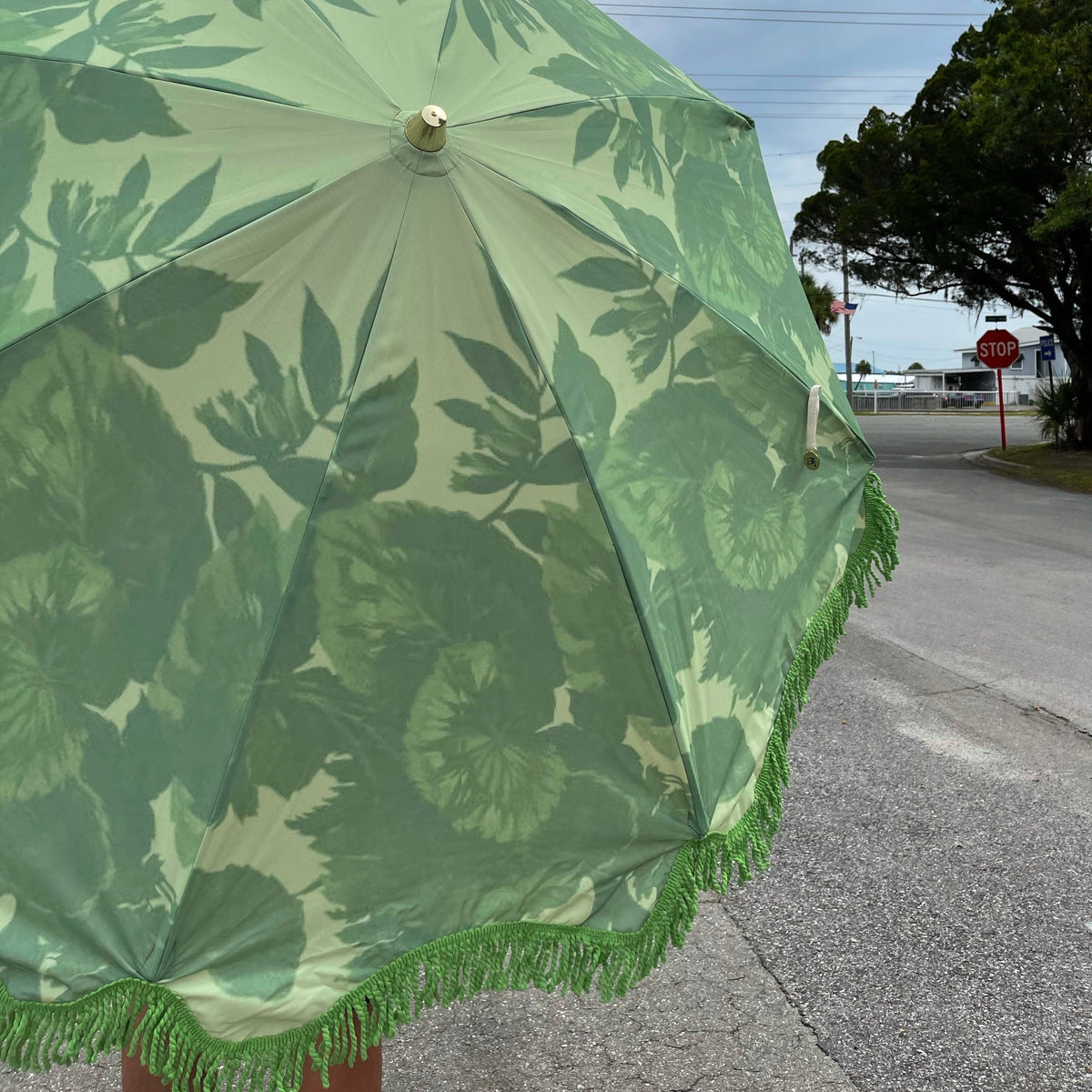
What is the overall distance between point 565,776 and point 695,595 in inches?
11.2

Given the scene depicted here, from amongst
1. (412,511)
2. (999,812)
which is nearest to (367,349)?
(412,511)

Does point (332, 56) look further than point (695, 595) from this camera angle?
No

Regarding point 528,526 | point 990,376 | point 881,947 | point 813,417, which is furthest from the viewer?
point 990,376

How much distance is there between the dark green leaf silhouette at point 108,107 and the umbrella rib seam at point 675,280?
0.33 meters

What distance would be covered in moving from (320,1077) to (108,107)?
1.31 metres

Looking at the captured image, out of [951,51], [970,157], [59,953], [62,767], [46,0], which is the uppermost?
[951,51]

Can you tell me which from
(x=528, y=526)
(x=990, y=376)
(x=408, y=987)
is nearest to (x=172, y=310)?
(x=528, y=526)

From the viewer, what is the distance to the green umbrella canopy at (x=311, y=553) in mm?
1154

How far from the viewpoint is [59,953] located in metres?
1.13

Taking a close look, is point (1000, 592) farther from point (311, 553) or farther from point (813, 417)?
point (311, 553)

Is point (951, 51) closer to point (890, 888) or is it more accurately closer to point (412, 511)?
point (890, 888)

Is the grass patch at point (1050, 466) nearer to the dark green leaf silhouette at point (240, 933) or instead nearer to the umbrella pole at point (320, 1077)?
the umbrella pole at point (320, 1077)

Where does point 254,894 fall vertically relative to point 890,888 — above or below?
above

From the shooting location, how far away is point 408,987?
123 cm
